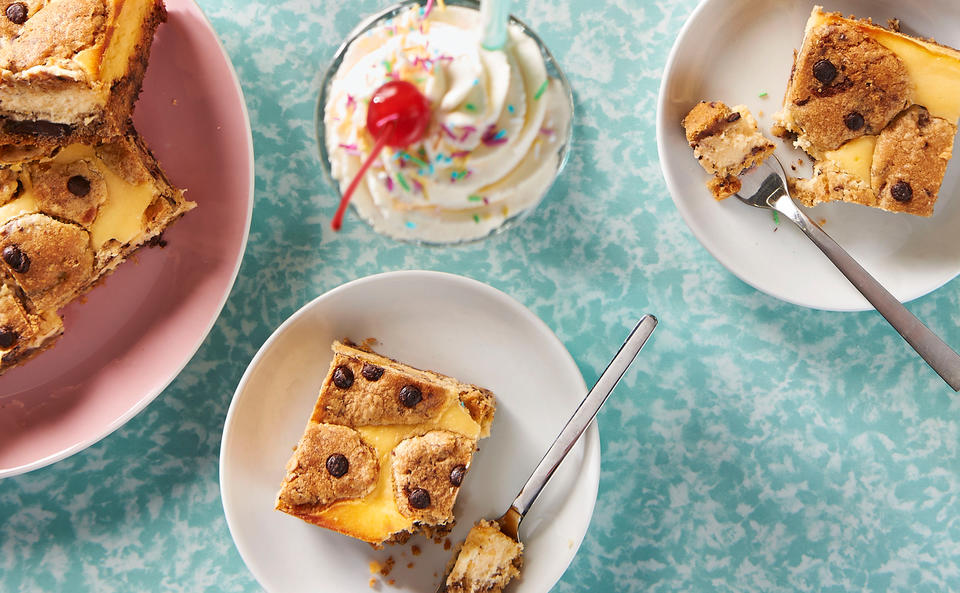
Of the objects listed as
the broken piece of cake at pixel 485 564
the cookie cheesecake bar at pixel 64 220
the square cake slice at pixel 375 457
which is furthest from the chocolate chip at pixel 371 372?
the cookie cheesecake bar at pixel 64 220

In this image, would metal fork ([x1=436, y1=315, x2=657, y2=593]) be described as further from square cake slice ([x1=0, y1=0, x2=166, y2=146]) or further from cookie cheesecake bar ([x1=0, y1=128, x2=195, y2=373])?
square cake slice ([x1=0, y1=0, x2=166, y2=146])

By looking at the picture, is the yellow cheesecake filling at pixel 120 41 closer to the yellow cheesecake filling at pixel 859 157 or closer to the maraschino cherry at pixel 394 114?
the maraschino cherry at pixel 394 114

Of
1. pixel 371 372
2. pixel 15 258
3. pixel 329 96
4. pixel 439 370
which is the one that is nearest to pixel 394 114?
pixel 329 96

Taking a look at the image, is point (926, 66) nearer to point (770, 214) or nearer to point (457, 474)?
point (770, 214)

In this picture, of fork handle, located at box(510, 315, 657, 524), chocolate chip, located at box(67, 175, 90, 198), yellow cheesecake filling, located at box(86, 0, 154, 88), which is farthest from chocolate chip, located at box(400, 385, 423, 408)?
yellow cheesecake filling, located at box(86, 0, 154, 88)

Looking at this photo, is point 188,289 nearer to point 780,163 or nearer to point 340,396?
point 340,396

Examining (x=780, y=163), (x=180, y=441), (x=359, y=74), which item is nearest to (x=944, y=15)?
(x=780, y=163)
